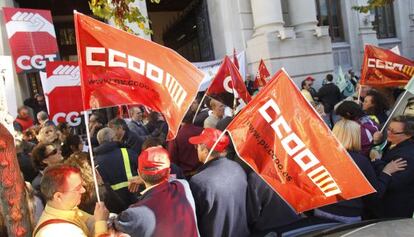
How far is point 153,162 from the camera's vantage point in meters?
2.83

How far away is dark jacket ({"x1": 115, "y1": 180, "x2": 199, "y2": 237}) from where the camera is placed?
2635mm

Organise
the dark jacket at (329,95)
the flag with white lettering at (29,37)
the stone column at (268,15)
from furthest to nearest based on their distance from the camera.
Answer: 1. the stone column at (268,15)
2. the flag with white lettering at (29,37)
3. the dark jacket at (329,95)

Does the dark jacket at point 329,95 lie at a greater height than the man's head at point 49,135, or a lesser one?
lesser

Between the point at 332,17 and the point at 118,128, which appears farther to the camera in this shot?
the point at 332,17

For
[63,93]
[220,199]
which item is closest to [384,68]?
[220,199]

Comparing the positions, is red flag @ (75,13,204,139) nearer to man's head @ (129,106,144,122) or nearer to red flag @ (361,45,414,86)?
red flag @ (361,45,414,86)

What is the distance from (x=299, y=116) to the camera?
301 centimetres

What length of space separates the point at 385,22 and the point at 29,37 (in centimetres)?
1503

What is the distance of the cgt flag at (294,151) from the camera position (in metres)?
2.93

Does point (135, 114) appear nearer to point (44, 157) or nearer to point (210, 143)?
point (44, 157)

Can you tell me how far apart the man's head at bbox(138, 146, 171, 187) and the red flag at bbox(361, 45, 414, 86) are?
14.4 ft

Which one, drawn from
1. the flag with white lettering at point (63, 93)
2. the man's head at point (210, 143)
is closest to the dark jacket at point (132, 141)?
the flag with white lettering at point (63, 93)

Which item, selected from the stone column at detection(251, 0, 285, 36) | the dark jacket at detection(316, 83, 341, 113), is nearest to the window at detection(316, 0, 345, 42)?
the stone column at detection(251, 0, 285, 36)

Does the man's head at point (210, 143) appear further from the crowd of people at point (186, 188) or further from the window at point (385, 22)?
the window at point (385, 22)
